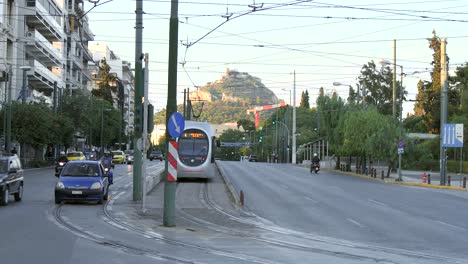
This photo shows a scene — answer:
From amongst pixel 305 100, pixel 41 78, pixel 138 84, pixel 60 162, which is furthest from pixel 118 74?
pixel 138 84

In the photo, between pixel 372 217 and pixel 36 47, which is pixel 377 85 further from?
pixel 372 217

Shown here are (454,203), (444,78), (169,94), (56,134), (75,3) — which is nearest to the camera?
Answer: (169,94)

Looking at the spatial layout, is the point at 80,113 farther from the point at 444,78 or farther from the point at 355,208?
the point at 355,208

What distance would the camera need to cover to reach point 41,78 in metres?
67.6

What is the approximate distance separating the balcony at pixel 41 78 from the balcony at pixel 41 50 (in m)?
1.74

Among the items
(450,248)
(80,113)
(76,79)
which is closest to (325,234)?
(450,248)

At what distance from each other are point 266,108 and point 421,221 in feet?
512

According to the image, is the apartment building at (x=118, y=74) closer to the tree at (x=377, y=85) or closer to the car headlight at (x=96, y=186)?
the tree at (x=377, y=85)

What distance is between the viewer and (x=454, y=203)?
27.6 m

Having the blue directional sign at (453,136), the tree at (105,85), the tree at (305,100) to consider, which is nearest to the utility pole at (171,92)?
the blue directional sign at (453,136)

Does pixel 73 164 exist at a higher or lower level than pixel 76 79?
lower

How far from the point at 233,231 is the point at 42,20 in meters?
57.1

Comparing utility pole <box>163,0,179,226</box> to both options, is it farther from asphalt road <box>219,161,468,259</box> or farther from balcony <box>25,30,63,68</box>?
balcony <box>25,30,63,68</box>

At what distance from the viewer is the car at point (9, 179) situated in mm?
20016
